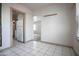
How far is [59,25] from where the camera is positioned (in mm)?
2377

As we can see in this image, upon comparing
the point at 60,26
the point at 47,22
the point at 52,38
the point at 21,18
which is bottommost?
the point at 52,38

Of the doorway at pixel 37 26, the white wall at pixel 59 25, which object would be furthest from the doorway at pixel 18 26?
the white wall at pixel 59 25

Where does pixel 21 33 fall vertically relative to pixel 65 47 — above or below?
above

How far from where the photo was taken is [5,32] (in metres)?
2.56

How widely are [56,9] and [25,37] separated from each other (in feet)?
7.08

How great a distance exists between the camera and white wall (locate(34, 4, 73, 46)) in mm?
2182

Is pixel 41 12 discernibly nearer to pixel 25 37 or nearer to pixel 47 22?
pixel 47 22

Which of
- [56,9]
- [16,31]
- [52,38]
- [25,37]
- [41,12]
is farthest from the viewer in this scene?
[16,31]

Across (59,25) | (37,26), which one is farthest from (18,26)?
(59,25)

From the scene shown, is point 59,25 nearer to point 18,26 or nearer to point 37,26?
point 37,26

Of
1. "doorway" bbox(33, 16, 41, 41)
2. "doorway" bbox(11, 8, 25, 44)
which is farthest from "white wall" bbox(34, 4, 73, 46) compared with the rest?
"doorway" bbox(11, 8, 25, 44)

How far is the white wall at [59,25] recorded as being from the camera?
2182 millimetres

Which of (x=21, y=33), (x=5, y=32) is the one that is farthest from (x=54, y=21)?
(x=21, y=33)

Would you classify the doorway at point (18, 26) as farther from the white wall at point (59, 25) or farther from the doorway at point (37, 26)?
the white wall at point (59, 25)
